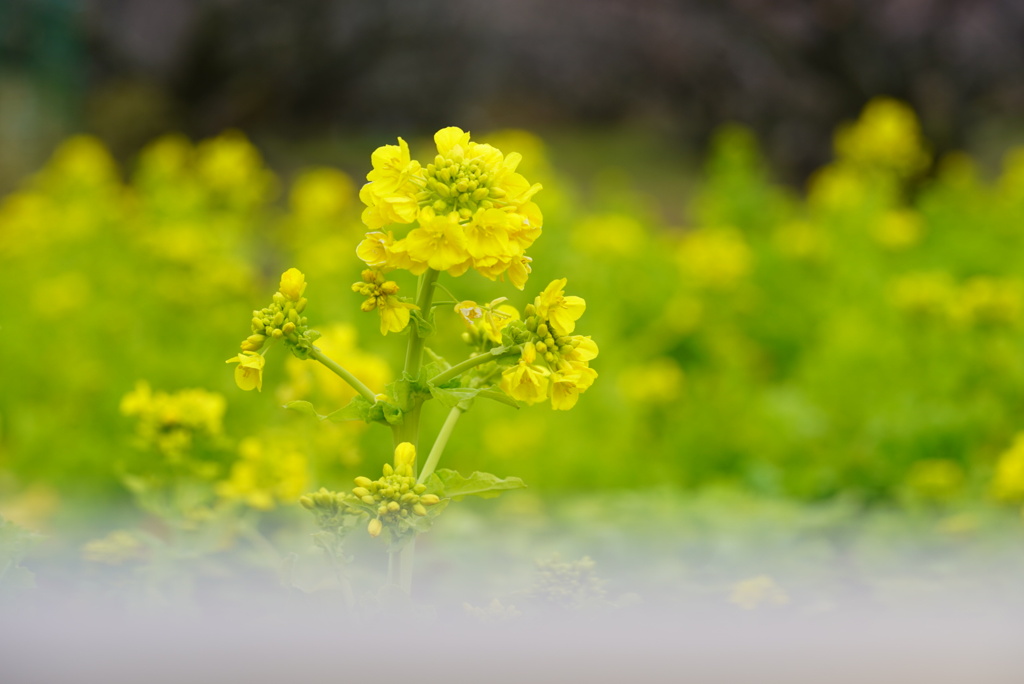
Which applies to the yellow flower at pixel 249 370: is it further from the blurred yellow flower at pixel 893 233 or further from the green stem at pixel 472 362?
the blurred yellow flower at pixel 893 233

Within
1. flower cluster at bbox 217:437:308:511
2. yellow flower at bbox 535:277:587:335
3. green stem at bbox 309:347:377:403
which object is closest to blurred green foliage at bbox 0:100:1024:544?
flower cluster at bbox 217:437:308:511

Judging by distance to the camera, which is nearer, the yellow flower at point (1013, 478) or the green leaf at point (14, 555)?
the green leaf at point (14, 555)

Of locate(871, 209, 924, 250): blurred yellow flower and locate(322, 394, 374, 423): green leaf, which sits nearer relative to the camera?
locate(322, 394, 374, 423): green leaf

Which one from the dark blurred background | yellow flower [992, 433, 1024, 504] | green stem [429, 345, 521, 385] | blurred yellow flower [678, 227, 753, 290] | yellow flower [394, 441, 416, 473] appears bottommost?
yellow flower [394, 441, 416, 473]

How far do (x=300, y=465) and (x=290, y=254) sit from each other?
10.7 ft

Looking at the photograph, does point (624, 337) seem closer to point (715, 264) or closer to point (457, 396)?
point (715, 264)

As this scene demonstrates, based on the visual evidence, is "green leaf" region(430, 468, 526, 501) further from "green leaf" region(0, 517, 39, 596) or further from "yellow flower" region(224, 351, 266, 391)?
"green leaf" region(0, 517, 39, 596)

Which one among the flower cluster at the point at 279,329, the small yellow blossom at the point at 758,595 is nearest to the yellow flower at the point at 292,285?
the flower cluster at the point at 279,329

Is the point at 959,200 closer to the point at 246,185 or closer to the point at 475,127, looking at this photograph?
the point at 475,127

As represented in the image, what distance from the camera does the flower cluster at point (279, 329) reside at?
0.80 metres

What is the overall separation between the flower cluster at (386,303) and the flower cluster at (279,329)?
0.06m

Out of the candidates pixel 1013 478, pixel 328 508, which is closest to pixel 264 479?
pixel 328 508

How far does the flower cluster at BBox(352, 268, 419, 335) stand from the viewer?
2.59 ft

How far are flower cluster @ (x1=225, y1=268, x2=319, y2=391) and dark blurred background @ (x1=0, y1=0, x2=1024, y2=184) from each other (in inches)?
208
